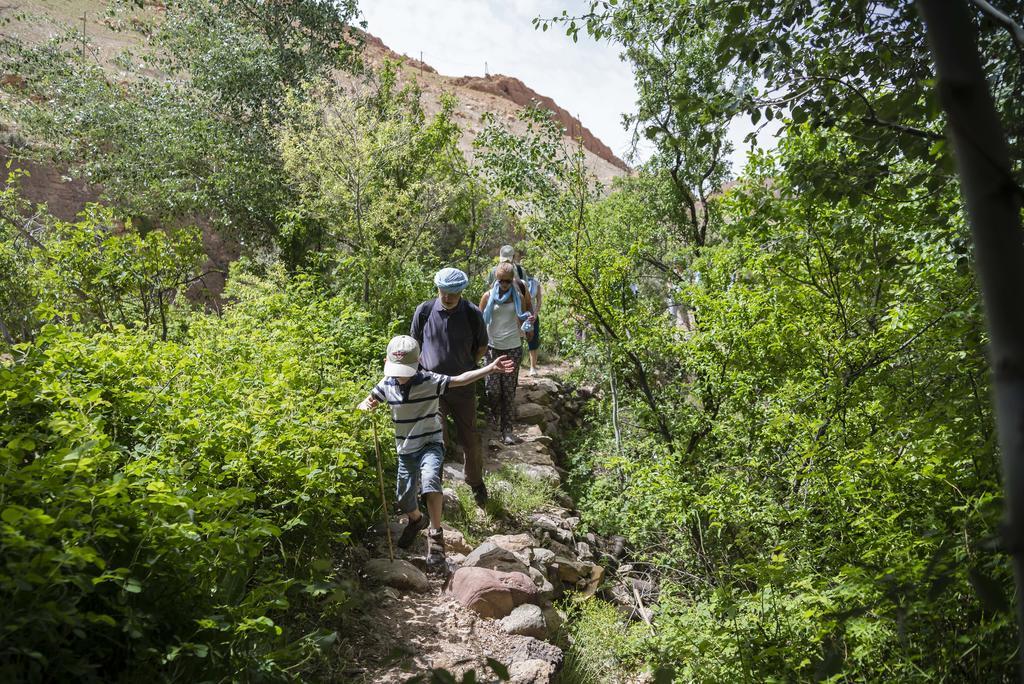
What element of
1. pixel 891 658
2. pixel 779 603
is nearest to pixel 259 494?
pixel 779 603

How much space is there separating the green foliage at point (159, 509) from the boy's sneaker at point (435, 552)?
1.94 ft

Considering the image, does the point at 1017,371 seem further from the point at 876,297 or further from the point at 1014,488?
the point at 876,297

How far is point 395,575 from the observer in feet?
15.7

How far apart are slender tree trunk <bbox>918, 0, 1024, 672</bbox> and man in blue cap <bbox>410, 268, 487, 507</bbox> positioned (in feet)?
15.8

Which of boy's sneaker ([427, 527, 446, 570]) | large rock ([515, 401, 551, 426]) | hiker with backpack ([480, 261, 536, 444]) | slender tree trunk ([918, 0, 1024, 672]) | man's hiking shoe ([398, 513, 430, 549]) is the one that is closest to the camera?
slender tree trunk ([918, 0, 1024, 672])

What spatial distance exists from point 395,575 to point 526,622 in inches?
39.0

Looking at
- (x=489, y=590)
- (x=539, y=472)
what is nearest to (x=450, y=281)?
(x=489, y=590)

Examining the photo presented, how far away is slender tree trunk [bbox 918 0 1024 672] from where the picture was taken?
0.67 meters

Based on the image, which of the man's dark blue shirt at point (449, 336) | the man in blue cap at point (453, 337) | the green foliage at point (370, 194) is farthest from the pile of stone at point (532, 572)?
the green foliage at point (370, 194)

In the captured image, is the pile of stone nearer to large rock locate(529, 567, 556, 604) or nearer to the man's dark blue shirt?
large rock locate(529, 567, 556, 604)

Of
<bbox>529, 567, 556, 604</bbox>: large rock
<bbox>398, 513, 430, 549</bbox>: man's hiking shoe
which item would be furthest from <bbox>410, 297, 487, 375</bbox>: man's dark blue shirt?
<bbox>529, 567, 556, 604</bbox>: large rock

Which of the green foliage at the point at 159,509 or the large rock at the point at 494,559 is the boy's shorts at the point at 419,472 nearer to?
the green foliage at the point at 159,509

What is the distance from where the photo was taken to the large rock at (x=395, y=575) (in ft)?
15.6

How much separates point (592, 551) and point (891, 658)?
15.0 feet
